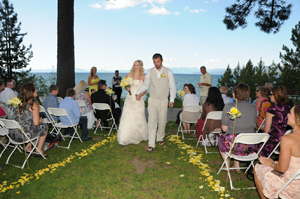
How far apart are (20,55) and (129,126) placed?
1737 cm

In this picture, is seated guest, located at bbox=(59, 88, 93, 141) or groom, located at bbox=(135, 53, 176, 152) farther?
seated guest, located at bbox=(59, 88, 93, 141)

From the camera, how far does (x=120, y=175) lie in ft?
12.9

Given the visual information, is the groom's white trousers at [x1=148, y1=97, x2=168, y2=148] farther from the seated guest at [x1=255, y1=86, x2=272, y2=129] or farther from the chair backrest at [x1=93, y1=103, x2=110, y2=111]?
the seated guest at [x1=255, y1=86, x2=272, y2=129]

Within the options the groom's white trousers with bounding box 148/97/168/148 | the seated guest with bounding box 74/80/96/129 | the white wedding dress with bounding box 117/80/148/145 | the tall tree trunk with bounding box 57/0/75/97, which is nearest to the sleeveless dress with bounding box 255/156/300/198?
the groom's white trousers with bounding box 148/97/168/148

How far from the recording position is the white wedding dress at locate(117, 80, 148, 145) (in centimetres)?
562

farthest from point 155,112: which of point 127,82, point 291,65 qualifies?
point 291,65

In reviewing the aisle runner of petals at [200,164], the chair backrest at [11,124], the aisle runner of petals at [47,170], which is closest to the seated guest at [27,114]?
the chair backrest at [11,124]

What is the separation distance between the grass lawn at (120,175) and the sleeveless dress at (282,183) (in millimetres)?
745

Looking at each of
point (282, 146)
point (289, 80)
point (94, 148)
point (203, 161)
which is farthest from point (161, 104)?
point (289, 80)

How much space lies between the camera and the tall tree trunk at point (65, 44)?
318 inches

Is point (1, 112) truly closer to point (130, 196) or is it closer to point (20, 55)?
point (130, 196)

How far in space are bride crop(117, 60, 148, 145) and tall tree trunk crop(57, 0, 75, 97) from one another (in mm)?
3830

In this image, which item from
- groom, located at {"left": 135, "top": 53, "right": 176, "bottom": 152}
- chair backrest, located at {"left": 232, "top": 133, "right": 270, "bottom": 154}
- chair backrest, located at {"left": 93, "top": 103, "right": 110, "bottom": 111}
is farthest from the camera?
chair backrest, located at {"left": 93, "top": 103, "right": 110, "bottom": 111}

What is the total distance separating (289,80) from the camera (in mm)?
23078
